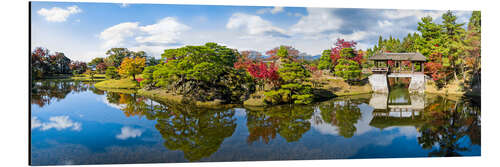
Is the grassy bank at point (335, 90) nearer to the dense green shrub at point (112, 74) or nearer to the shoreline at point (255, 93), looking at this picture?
the shoreline at point (255, 93)

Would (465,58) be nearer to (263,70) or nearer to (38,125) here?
(263,70)

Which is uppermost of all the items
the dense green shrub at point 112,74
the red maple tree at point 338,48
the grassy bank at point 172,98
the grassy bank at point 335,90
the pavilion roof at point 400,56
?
the red maple tree at point 338,48

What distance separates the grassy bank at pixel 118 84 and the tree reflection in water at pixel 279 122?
304 inches

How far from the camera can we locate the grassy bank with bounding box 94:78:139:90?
11841mm

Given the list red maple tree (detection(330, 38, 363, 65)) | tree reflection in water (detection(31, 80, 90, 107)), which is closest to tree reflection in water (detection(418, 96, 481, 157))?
red maple tree (detection(330, 38, 363, 65))

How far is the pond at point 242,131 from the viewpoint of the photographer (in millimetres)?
4875

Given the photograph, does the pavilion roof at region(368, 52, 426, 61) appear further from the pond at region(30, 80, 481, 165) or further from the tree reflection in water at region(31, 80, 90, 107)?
the tree reflection in water at region(31, 80, 90, 107)

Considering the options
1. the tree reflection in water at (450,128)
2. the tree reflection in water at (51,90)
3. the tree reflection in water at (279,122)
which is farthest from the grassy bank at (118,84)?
the tree reflection in water at (450,128)

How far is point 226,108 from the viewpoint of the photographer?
7.99 m

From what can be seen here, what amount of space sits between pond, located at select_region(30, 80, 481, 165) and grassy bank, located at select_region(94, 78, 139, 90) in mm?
3513

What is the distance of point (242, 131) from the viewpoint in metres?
5.89

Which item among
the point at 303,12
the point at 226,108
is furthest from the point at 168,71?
the point at 303,12

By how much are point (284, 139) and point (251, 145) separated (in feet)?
2.57

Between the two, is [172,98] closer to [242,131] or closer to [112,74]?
[112,74]
